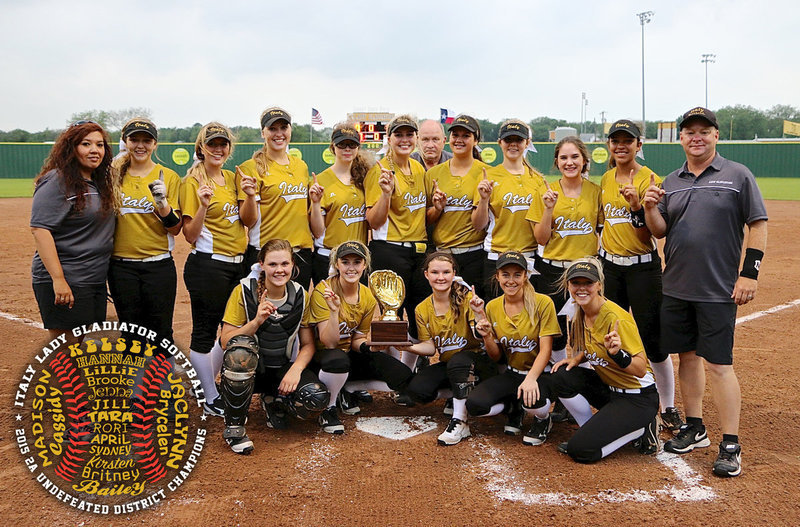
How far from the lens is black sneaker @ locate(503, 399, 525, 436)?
4.26 m

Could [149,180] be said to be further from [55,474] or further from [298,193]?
[55,474]

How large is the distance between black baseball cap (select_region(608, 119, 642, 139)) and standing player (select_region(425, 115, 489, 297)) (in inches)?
39.1

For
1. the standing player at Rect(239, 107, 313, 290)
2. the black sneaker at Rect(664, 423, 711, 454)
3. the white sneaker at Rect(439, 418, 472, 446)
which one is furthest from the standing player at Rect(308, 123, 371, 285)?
the black sneaker at Rect(664, 423, 711, 454)

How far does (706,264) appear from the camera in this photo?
3809 mm

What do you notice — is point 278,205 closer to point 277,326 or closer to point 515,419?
point 277,326

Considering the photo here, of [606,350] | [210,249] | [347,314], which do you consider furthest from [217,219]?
[606,350]

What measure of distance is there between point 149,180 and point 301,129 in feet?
150

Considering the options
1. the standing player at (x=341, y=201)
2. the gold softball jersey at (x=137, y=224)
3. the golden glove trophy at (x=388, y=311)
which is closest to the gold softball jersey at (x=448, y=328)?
the golden glove trophy at (x=388, y=311)

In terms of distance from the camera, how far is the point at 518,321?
427cm

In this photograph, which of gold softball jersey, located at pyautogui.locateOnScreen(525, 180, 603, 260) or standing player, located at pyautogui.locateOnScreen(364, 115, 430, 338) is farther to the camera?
standing player, located at pyautogui.locateOnScreen(364, 115, 430, 338)

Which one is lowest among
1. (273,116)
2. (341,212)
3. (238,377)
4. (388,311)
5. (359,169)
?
(238,377)

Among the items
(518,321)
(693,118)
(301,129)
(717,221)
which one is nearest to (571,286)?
(518,321)

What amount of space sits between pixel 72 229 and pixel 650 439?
3.66 m
